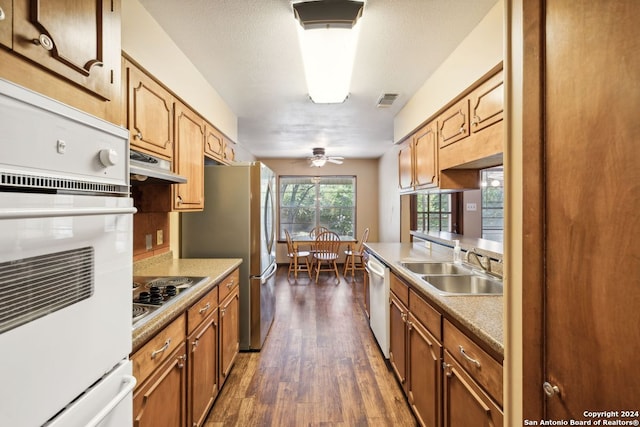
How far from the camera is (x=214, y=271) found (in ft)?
6.56

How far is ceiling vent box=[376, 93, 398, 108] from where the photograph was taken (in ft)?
8.50

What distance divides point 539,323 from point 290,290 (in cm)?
410

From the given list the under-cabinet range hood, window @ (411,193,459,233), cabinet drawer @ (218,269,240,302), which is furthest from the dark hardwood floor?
window @ (411,193,459,233)

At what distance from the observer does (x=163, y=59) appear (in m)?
1.66

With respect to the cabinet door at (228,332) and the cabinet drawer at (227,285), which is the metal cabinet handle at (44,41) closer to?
the cabinet drawer at (227,285)

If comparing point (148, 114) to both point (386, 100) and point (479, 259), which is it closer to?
point (386, 100)

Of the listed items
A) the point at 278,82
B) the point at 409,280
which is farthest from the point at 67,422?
the point at 278,82

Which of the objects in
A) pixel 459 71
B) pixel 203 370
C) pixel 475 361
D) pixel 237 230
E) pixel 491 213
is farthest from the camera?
pixel 491 213

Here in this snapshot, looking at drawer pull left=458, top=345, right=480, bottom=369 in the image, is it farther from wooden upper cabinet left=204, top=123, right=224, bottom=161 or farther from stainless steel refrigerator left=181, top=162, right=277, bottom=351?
wooden upper cabinet left=204, top=123, right=224, bottom=161

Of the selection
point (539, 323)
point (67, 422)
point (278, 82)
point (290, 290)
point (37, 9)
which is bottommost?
point (290, 290)

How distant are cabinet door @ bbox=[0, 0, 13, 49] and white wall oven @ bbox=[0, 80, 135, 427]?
13 centimetres

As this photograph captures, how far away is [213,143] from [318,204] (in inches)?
158

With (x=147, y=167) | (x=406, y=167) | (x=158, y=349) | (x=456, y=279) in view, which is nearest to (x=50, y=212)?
(x=158, y=349)

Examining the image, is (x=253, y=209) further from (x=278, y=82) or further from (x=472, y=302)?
(x=472, y=302)
